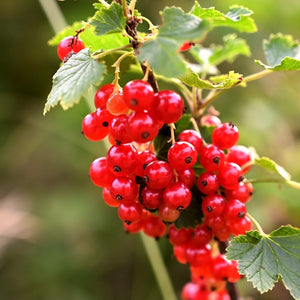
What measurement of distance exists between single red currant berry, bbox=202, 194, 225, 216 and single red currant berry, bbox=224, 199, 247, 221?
0.06 ft

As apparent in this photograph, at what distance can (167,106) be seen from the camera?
3.09ft

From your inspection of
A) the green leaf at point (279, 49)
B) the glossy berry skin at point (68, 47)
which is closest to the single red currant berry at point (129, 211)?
the glossy berry skin at point (68, 47)

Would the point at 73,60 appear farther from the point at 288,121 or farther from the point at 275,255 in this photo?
the point at 288,121

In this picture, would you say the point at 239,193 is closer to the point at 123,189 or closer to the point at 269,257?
the point at 269,257

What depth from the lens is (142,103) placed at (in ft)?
3.04

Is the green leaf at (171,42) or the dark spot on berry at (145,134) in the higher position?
the green leaf at (171,42)

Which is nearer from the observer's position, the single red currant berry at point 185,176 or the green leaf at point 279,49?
the single red currant berry at point 185,176

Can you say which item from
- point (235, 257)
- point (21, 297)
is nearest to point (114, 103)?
point (235, 257)

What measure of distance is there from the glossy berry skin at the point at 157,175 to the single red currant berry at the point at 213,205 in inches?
6.1

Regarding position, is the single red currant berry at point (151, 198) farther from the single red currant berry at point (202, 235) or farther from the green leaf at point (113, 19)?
the green leaf at point (113, 19)

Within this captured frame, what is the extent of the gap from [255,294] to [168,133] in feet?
5.87

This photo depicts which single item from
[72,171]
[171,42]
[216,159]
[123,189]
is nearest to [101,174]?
[123,189]

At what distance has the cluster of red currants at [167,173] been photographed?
3.14ft

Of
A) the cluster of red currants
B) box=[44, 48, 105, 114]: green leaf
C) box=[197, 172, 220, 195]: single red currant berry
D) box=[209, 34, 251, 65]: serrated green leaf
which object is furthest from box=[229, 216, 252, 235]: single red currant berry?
box=[209, 34, 251, 65]: serrated green leaf
